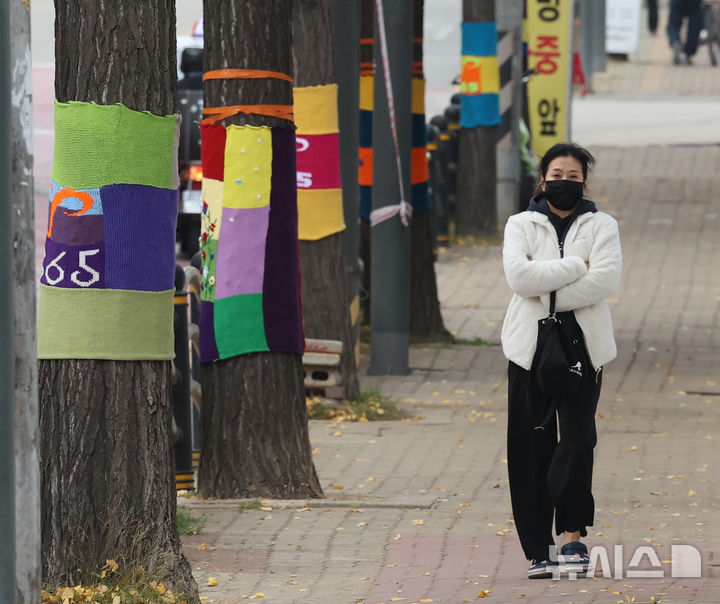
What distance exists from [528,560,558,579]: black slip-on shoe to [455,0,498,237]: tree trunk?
12.6 metres

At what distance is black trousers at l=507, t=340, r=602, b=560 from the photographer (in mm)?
6535

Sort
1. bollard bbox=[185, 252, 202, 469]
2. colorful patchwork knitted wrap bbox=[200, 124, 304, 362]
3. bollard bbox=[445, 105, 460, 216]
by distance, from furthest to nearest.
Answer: bollard bbox=[445, 105, 460, 216]
bollard bbox=[185, 252, 202, 469]
colorful patchwork knitted wrap bbox=[200, 124, 304, 362]

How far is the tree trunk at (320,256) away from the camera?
1101cm

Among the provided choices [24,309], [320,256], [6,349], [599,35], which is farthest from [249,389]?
[599,35]

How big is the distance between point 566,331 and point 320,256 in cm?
474

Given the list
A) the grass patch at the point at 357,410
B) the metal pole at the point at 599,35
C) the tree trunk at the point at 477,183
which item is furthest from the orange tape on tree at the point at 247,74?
the metal pole at the point at 599,35

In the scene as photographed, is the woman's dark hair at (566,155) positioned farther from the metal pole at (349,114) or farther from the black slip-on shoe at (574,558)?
the metal pole at (349,114)

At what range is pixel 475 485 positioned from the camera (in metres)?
9.02

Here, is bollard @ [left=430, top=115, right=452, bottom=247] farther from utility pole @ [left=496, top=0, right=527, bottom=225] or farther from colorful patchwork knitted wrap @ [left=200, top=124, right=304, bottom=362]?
colorful patchwork knitted wrap @ [left=200, top=124, right=304, bottom=362]

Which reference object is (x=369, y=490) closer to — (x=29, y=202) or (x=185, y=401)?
(x=185, y=401)

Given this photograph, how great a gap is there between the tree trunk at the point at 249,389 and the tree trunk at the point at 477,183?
34.8 feet

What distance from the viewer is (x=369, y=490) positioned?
8938 millimetres

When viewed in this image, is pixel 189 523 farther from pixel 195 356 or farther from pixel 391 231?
pixel 391 231

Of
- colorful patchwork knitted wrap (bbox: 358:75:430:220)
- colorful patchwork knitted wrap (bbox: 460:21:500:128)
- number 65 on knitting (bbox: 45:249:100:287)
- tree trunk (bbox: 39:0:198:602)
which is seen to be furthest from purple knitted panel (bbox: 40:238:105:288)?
colorful patchwork knitted wrap (bbox: 460:21:500:128)
